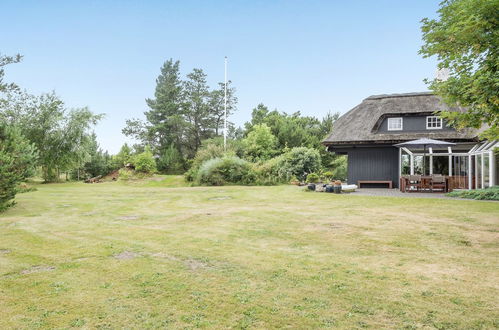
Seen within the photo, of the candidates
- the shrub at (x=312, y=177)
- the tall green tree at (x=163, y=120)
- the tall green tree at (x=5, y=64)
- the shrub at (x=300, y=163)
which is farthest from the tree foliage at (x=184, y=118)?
the tall green tree at (x=5, y=64)

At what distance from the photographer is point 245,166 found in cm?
2378

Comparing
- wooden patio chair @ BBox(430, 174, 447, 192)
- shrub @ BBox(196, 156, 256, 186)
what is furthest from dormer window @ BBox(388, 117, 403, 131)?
shrub @ BBox(196, 156, 256, 186)

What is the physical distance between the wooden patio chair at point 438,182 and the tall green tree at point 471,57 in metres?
8.44

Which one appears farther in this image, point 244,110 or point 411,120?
point 244,110

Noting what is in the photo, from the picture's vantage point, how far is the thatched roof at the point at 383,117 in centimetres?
2006

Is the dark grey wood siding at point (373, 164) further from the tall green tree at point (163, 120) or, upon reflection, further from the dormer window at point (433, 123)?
the tall green tree at point (163, 120)

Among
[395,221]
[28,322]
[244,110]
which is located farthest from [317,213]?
[244,110]

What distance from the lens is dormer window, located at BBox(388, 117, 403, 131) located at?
21250 millimetres

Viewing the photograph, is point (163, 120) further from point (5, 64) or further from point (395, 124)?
point (395, 124)

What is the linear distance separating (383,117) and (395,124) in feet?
2.86

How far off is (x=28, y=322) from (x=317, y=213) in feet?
27.5

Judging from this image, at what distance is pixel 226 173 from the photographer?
23.8m

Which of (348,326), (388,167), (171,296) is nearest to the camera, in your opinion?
(348,326)

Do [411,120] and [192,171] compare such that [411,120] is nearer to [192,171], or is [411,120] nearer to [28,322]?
[192,171]
